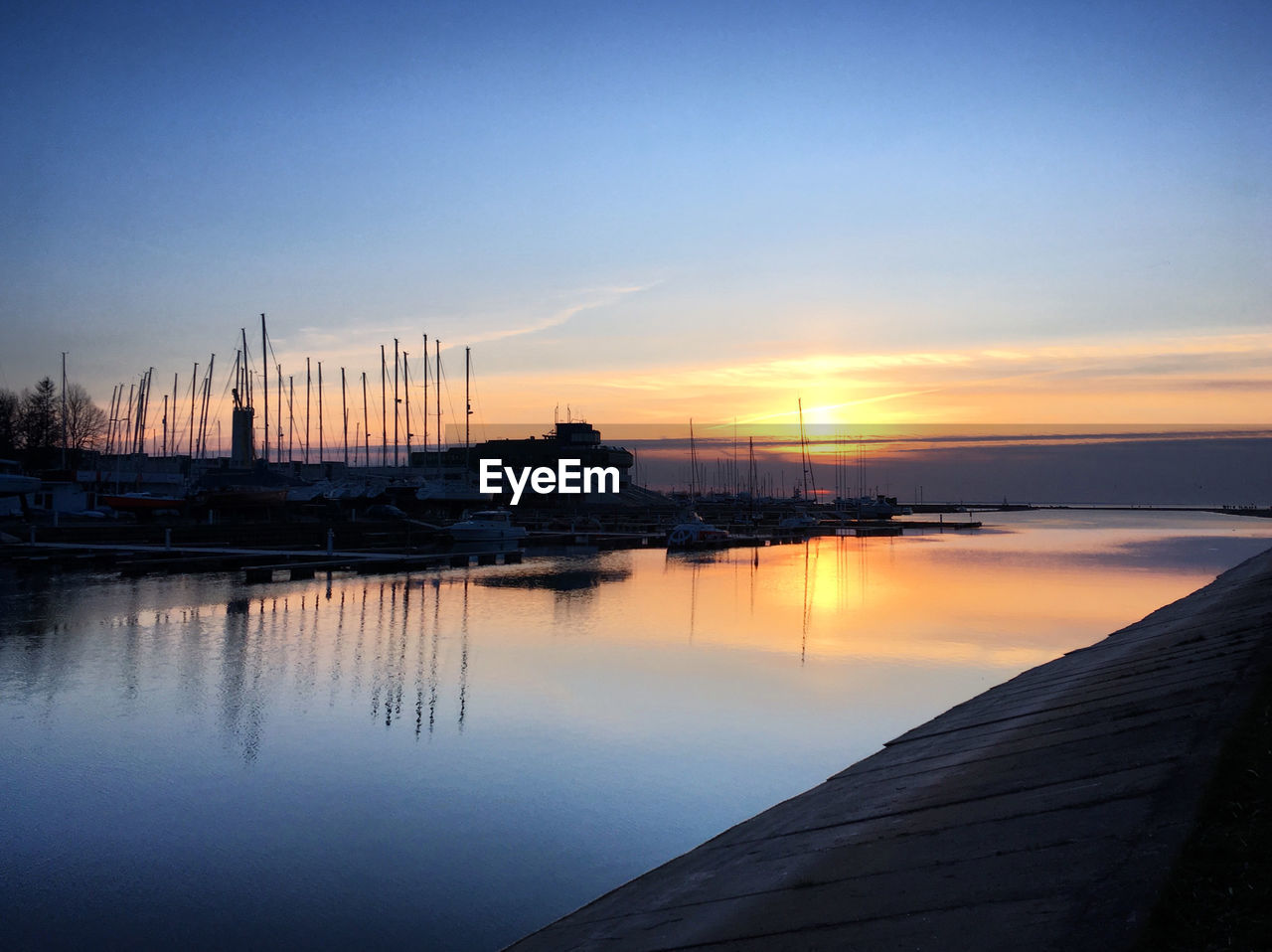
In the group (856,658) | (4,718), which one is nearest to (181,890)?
(4,718)

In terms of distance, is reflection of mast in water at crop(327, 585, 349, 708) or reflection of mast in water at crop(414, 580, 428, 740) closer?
reflection of mast in water at crop(414, 580, 428, 740)

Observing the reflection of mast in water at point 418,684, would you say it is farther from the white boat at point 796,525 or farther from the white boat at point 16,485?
the white boat at point 796,525

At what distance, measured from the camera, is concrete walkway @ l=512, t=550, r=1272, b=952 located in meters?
5.95

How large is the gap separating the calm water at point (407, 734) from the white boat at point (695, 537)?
132 feet

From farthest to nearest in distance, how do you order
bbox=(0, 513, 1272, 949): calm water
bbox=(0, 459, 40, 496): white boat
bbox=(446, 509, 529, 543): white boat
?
bbox=(446, 509, 529, 543): white boat
bbox=(0, 459, 40, 496): white boat
bbox=(0, 513, 1272, 949): calm water

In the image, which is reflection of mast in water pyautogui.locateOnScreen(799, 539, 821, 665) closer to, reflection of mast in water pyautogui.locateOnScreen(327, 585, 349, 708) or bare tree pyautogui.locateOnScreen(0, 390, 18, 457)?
reflection of mast in water pyautogui.locateOnScreen(327, 585, 349, 708)

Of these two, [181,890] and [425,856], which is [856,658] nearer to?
[425,856]

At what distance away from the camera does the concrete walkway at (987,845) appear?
5945mm

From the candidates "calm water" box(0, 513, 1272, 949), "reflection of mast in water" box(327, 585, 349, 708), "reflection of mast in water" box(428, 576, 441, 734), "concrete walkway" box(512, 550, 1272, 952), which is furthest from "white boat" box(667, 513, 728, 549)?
"concrete walkway" box(512, 550, 1272, 952)

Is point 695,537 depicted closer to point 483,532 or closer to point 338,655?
point 483,532

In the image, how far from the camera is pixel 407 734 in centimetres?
1816

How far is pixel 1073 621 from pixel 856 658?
43.3 feet

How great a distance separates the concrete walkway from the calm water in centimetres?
206

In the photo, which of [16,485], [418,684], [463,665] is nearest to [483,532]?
[16,485]
